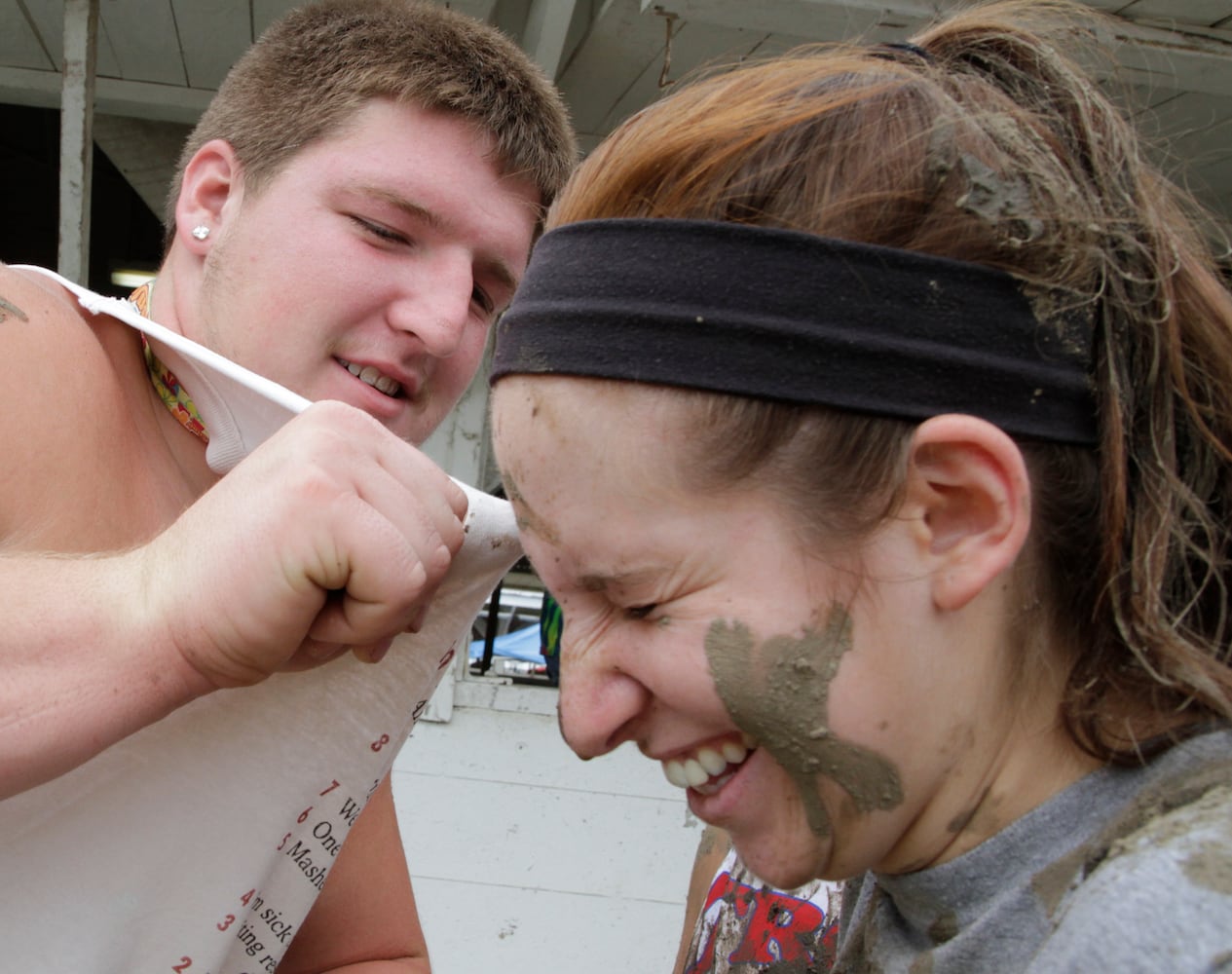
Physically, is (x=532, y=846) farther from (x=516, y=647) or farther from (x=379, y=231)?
(x=379, y=231)

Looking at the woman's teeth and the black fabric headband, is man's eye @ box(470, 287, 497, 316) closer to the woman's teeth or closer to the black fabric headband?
the black fabric headband

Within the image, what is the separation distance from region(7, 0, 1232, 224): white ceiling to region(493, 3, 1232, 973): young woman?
192 centimetres

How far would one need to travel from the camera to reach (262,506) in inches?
40.9

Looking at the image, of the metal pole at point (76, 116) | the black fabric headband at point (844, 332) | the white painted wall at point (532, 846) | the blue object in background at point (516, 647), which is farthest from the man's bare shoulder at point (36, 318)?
the blue object in background at point (516, 647)

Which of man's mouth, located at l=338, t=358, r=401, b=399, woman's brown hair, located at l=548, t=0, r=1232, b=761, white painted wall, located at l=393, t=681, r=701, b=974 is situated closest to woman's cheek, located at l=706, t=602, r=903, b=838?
woman's brown hair, located at l=548, t=0, r=1232, b=761

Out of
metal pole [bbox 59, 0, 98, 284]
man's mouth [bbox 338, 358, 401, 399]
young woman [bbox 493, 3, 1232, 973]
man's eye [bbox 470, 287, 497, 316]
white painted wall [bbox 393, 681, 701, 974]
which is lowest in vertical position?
white painted wall [bbox 393, 681, 701, 974]

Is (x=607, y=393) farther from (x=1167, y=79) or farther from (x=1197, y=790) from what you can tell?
(x=1167, y=79)

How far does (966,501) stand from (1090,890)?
314 mm

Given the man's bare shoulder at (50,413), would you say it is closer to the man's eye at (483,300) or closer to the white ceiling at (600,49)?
the man's eye at (483,300)

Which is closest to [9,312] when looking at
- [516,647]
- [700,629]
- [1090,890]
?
[700,629]

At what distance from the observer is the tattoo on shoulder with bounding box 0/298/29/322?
120 centimetres

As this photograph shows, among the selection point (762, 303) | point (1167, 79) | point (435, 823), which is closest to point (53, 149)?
point (435, 823)

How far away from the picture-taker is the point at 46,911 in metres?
1.24

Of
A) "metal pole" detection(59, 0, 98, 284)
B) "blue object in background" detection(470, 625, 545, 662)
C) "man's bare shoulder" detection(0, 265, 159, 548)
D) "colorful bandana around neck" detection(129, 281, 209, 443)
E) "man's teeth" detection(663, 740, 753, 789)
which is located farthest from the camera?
"blue object in background" detection(470, 625, 545, 662)
